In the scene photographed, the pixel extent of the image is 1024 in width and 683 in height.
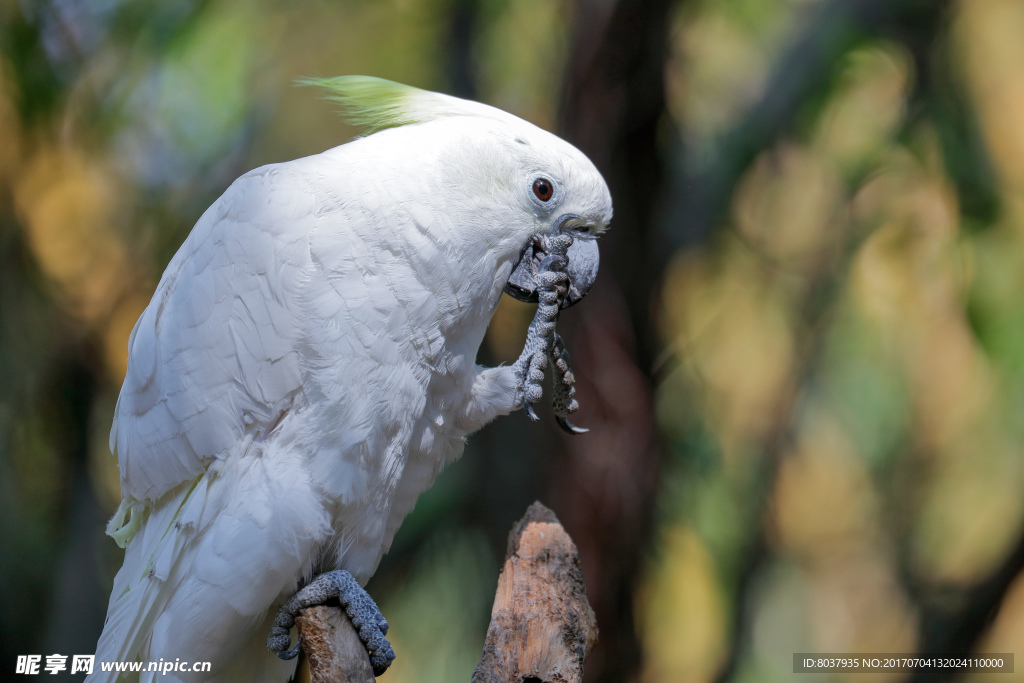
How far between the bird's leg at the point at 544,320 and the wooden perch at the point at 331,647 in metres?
0.47

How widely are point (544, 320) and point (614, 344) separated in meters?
0.87

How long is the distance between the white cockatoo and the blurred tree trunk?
0.87 m

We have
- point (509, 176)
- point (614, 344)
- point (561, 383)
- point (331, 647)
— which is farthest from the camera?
point (614, 344)

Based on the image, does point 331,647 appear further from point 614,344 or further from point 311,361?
point 614,344

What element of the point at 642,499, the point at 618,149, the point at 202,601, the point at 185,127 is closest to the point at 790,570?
the point at 642,499

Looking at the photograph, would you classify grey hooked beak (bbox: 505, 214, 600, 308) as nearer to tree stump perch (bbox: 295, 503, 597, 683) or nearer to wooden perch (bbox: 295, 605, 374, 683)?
tree stump perch (bbox: 295, 503, 597, 683)

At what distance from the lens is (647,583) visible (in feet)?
7.25

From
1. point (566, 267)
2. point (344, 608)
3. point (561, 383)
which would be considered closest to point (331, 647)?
point (344, 608)

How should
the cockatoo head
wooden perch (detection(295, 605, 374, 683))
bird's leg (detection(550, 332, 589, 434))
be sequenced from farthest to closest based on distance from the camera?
1. bird's leg (detection(550, 332, 589, 434))
2. the cockatoo head
3. wooden perch (detection(295, 605, 374, 683))

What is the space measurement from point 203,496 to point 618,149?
157 centimetres

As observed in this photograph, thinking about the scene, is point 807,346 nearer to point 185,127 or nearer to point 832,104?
point 832,104

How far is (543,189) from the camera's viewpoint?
3.78 ft

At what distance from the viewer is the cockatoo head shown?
1.11 m

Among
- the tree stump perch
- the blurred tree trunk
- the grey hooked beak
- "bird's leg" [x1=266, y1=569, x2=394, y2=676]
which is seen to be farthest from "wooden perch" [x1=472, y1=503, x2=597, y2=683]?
the blurred tree trunk
